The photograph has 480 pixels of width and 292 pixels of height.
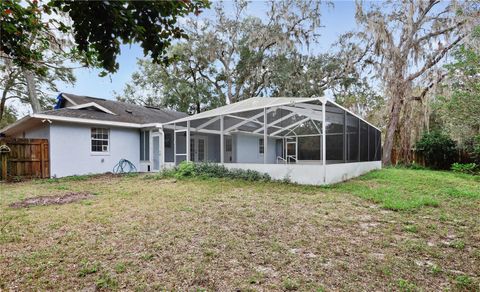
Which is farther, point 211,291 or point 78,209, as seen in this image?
point 78,209

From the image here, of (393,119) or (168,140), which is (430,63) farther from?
(168,140)

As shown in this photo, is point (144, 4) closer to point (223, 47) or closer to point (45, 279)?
point (45, 279)

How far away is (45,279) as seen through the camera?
213 cm

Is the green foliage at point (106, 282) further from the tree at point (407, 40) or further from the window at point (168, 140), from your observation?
the tree at point (407, 40)

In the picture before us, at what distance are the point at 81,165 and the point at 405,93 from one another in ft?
49.0

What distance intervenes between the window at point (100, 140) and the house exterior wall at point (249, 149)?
5660 millimetres

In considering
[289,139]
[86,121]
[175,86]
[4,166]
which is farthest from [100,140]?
[175,86]

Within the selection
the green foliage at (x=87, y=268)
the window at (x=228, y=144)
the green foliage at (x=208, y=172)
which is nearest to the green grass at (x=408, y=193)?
the green foliage at (x=208, y=172)

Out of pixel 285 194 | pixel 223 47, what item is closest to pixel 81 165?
pixel 285 194

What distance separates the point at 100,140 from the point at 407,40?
14797mm

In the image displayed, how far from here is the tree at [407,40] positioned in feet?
38.9

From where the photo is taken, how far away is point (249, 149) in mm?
13070

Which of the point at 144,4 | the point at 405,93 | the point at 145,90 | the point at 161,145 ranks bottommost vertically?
the point at 161,145

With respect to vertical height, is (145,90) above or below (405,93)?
above
